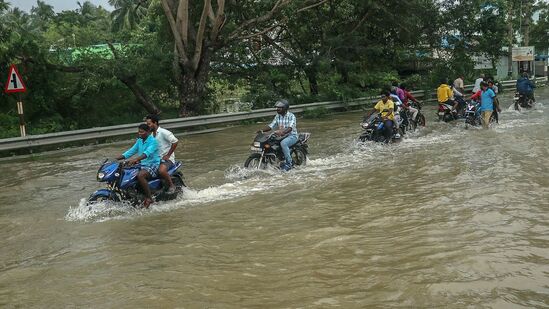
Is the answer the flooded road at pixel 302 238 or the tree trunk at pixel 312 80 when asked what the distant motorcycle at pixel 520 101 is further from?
the flooded road at pixel 302 238

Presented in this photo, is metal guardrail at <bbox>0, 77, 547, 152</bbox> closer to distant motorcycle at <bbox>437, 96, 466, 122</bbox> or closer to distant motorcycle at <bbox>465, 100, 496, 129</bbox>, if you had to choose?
distant motorcycle at <bbox>437, 96, 466, 122</bbox>

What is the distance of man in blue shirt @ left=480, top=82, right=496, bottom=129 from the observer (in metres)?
16.1

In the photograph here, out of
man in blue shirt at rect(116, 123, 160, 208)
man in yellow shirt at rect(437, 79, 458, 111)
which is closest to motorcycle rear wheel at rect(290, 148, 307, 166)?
man in blue shirt at rect(116, 123, 160, 208)

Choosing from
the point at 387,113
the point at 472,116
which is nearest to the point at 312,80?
the point at 472,116

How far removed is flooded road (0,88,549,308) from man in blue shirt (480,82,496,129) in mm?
4073

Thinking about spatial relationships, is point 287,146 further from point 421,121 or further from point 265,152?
point 421,121

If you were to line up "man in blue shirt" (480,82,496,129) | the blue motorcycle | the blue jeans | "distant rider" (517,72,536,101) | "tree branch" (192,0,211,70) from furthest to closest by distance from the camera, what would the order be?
1. "distant rider" (517,72,536,101)
2. "tree branch" (192,0,211,70)
3. "man in blue shirt" (480,82,496,129)
4. the blue jeans
5. the blue motorcycle

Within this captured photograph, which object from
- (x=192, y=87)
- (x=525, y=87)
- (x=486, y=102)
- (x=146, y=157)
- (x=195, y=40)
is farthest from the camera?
(x=525, y=87)

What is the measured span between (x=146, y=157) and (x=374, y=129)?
7250 millimetres

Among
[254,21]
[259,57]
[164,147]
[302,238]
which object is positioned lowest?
[302,238]

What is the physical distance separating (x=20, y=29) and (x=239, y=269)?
15.8m

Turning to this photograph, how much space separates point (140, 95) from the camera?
68.4ft

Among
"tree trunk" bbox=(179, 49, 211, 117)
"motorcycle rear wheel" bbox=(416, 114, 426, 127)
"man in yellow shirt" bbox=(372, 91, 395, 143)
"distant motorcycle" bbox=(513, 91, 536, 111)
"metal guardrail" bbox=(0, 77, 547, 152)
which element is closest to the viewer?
"man in yellow shirt" bbox=(372, 91, 395, 143)

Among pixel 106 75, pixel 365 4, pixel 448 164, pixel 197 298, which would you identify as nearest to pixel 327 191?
pixel 448 164
